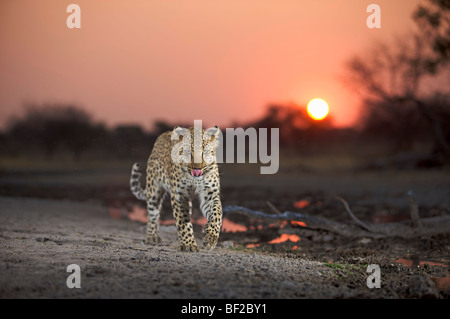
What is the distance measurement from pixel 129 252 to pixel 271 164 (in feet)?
118

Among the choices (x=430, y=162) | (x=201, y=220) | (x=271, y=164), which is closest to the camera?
(x=201, y=220)

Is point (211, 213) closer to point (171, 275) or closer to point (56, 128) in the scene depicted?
point (171, 275)

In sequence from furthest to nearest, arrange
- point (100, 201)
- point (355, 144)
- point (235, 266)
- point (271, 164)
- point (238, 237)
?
point (355, 144)
point (271, 164)
point (100, 201)
point (238, 237)
point (235, 266)

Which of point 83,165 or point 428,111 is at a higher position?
point 428,111

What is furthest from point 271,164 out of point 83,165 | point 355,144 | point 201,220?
point 201,220

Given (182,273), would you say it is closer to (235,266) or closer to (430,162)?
(235,266)

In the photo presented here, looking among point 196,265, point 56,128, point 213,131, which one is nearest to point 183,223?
point 213,131

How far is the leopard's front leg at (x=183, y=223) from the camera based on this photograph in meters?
6.94

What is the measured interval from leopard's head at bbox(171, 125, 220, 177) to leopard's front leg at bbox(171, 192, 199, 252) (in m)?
0.51

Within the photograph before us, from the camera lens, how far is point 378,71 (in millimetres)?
33906

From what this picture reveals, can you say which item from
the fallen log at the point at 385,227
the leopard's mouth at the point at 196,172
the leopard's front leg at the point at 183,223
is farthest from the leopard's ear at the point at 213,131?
the fallen log at the point at 385,227

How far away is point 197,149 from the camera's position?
22.7 ft

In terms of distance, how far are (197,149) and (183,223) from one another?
3.42 feet
